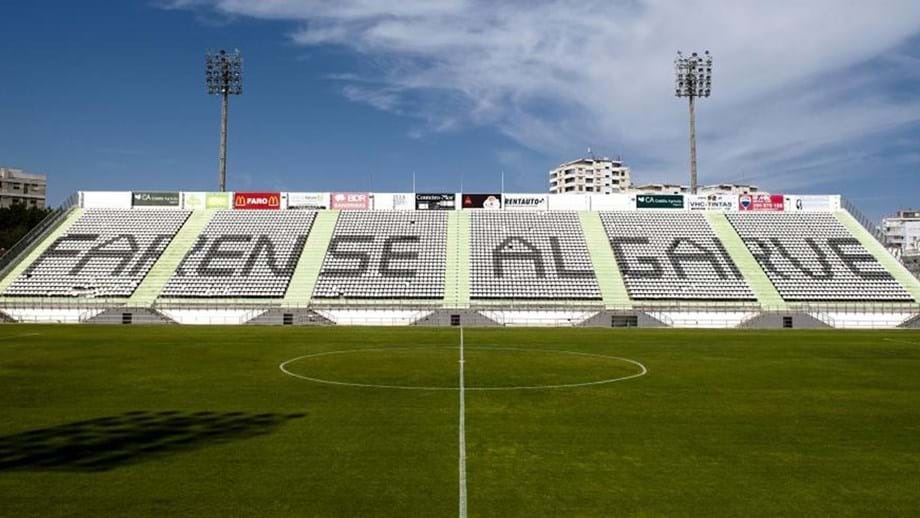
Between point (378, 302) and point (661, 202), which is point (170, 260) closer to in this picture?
point (378, 302)

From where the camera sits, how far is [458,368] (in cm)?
2534

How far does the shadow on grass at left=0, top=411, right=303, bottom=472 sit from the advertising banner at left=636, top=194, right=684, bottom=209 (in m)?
64.5

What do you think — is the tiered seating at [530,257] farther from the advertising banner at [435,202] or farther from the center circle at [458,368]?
the center circle at [458,368]

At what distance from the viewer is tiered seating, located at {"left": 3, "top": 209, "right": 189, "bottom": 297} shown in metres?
59.8

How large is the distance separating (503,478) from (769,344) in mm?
31259

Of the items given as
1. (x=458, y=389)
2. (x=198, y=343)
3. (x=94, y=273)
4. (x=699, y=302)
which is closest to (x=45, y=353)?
(x=198, y=343)

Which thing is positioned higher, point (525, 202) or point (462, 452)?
point (525, 202)

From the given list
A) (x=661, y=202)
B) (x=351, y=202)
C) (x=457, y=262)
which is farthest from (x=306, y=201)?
(x=661, y=202)

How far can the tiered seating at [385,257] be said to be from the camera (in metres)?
60.4

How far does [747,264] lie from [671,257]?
284 inches

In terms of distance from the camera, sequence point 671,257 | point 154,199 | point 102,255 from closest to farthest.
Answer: point 102,255 → point 671,257 → point 154,199

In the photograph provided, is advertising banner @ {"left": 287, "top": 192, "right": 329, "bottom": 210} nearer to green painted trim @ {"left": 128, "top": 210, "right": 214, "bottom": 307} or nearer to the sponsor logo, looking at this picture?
green painted trim @ {"left": 128, "top": 210, "right": 214, "bottom": 307}

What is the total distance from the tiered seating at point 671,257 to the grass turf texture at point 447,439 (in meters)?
31.9

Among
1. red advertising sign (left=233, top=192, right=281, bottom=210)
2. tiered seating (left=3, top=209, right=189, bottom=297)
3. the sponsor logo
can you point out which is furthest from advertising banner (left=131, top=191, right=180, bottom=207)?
the sponsor logo
